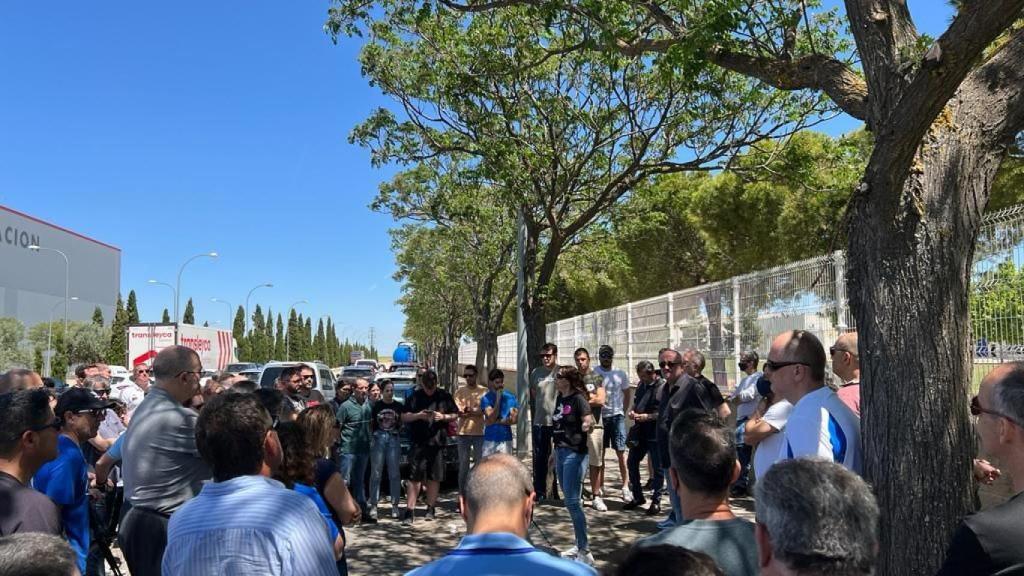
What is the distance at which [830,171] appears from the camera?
39.9 feet

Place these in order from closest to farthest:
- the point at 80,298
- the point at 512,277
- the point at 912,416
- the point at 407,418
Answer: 1. the point at 912,416
2. the point at 407,418
3. the point at 512,277
4. the point at 80,298

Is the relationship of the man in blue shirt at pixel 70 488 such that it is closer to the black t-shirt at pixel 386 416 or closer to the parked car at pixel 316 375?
the black t-shirt at pixel 386 416

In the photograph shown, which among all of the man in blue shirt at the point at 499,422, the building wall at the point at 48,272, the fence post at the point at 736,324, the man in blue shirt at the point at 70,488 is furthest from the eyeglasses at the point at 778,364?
the building wall at the point at 48,272

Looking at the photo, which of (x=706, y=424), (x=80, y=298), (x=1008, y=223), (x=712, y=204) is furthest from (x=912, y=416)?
(x=80, y=298)

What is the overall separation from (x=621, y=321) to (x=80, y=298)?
71.4m

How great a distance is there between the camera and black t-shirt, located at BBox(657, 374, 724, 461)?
7.07 m

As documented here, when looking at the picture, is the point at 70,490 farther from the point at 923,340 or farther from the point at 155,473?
the point at 923,340

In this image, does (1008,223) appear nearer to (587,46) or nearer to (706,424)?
(587,46)

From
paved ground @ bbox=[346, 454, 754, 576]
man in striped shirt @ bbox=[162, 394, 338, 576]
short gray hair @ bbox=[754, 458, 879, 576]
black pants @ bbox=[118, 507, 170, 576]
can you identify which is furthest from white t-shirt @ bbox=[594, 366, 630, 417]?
short gray hair @ bbox=[754, 458, 879, 576]

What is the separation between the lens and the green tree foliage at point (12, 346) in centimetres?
5069

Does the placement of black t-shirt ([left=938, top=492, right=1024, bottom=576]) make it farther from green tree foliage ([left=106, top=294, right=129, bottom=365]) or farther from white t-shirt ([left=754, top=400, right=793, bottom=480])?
green tree foliage ([left=106, top=294, right=129, bottom=365])

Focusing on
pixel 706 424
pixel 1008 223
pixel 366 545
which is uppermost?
→ pixel 1008 223

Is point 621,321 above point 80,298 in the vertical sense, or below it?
below

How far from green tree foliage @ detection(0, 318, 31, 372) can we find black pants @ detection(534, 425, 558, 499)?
175 feet
